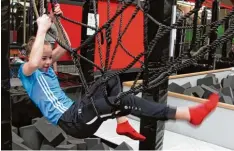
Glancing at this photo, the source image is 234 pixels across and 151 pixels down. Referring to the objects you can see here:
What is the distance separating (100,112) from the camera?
141cm

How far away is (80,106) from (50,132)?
0.86 meters

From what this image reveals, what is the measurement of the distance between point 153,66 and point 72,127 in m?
0.55

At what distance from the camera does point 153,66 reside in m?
1.72

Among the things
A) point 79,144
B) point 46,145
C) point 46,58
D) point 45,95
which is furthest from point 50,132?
point 46,58

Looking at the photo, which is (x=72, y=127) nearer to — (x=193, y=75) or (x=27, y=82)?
(x=27, y=82)

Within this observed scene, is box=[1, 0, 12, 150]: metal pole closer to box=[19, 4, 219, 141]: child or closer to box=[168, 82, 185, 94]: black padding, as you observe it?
box=[19, 4, 219, 141]: child

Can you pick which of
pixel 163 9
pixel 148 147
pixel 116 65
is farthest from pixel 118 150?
pixel 116 65

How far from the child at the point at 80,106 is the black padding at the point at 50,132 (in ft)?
1.95

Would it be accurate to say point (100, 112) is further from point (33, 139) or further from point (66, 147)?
point (33, 139)

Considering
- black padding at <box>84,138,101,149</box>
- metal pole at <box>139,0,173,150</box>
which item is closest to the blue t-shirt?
metal pole at <box>139,0,173,150</box>

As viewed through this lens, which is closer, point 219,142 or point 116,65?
point 219,142

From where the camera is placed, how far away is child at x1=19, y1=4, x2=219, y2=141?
4.49ft

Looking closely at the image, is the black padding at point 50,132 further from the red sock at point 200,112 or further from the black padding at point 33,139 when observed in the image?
the red sock at point 200,112

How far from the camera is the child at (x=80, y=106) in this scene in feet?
4.49
